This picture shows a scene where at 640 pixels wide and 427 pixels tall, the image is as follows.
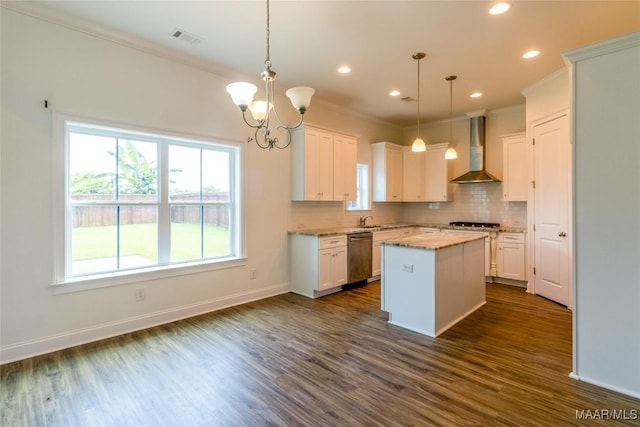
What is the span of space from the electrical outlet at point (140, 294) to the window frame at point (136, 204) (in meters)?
0.12

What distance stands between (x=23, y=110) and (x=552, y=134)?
6058mm

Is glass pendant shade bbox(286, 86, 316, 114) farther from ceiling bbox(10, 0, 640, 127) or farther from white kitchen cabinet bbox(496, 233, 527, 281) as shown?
white kitchen cabinet bbox(496, 233, 527, 281)

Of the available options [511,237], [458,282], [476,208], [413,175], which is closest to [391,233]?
[413,175]

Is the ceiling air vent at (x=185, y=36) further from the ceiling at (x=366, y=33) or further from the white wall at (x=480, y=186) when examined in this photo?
the white wall at (x=480, y=186)

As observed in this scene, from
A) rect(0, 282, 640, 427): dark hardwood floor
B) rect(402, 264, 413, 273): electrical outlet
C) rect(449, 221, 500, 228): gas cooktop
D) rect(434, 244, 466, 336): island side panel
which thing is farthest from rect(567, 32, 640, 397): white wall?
rect(449, 221, 500, 228): gas cooktop

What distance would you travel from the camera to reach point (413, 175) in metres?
6.68

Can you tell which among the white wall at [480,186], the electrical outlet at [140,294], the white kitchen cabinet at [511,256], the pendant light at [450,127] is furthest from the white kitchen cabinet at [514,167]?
the electrical outlet at [140,294]

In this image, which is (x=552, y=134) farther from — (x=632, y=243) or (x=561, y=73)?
(x=632, y=243)

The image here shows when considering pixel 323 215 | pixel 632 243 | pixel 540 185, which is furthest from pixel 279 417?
pixel 540 185

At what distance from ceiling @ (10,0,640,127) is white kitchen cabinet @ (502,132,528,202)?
108 cm

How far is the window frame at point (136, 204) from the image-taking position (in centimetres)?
297

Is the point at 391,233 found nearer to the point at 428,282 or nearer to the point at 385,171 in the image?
the point at 385,171

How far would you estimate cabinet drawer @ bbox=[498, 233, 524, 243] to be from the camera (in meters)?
5.18

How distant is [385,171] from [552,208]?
2821 millimetres
